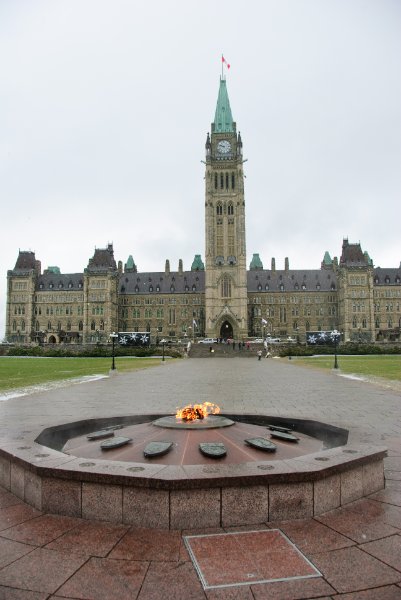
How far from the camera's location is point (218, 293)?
341 ft

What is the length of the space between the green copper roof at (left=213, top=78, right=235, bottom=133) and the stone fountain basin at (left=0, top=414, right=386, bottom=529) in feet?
364

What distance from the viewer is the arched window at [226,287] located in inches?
4090

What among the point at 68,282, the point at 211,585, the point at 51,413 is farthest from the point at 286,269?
the point at 211,585

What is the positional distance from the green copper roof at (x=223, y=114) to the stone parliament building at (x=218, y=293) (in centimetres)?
24

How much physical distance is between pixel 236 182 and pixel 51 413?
9861cm

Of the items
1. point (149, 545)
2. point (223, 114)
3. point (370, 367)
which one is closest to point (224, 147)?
point (223, 114)

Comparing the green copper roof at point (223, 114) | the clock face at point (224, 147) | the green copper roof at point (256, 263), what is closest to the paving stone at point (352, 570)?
the clock face at point (224, 147)

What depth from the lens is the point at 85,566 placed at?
13.2ft

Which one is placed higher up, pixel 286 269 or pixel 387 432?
pixel 286 269

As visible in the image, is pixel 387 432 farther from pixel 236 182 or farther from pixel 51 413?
pixel 236 182

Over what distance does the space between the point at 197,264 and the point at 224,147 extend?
121 feet

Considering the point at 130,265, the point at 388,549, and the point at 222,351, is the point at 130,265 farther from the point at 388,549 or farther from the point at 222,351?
the point at 388,549

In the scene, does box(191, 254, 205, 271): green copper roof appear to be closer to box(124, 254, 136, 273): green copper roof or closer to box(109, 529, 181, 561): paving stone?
box(124, 254, 136, 273): green copper roof

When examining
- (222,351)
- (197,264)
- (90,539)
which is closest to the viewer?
(90,539)
